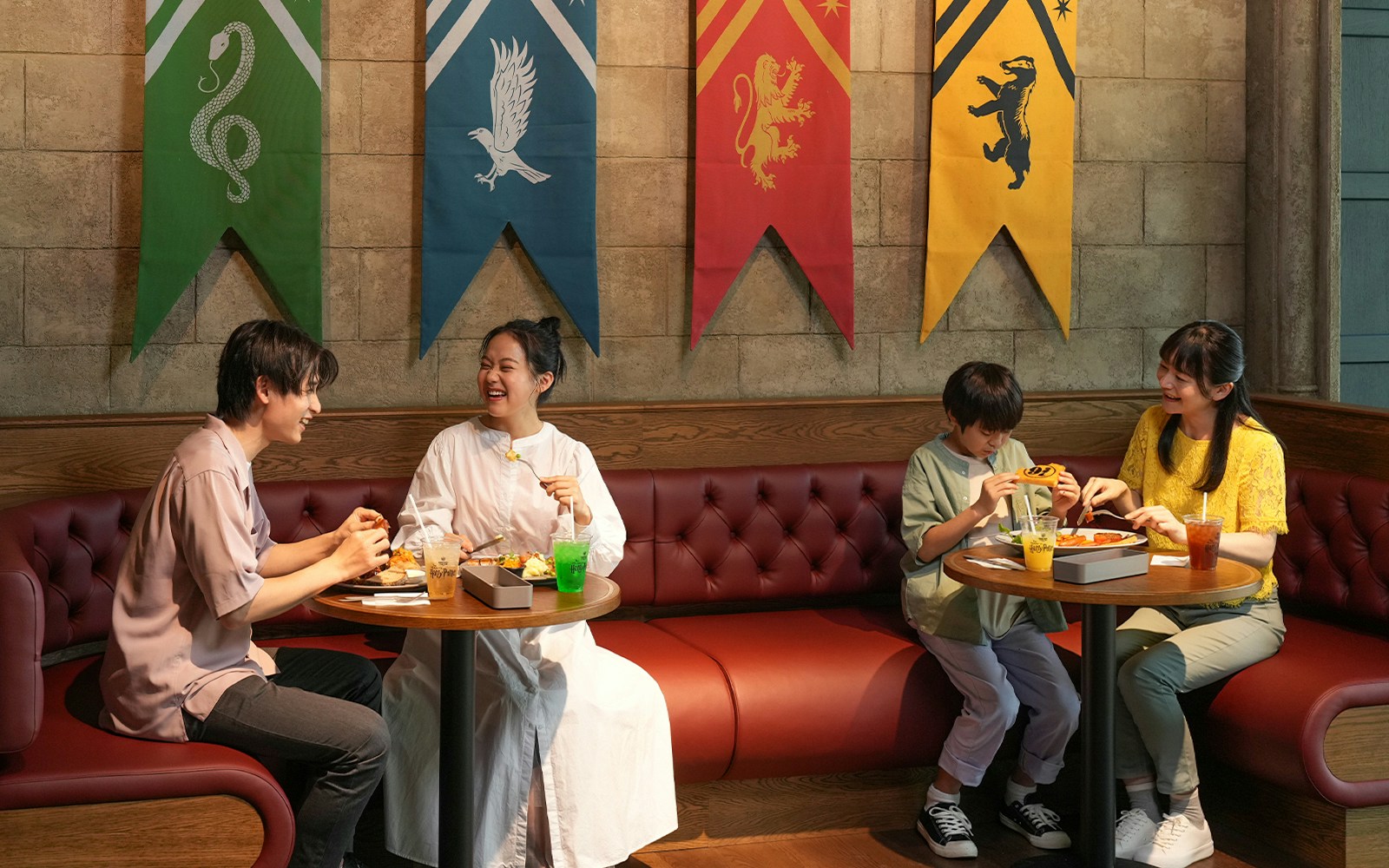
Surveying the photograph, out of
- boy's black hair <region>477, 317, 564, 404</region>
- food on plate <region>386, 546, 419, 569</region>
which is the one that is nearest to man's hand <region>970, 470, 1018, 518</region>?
boy's black hair <region>477, 317, 564, 404</region>

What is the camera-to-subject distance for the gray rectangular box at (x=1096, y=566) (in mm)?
2717

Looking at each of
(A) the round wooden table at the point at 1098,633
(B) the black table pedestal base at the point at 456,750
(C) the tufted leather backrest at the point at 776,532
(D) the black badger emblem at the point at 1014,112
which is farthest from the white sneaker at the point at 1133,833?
(D) the black badger emblem at the point at 1014,112

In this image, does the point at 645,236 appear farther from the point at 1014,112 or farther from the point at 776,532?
the point at 1014,112

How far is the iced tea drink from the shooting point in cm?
285

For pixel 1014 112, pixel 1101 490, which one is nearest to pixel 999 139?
pixel 1014 112

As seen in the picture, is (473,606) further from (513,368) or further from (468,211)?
(468,211)

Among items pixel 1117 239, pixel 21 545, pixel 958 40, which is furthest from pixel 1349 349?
pixel 21 545

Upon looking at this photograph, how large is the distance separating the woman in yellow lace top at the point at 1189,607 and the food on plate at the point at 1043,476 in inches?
5.3

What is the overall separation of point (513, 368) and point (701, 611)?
3.76ft

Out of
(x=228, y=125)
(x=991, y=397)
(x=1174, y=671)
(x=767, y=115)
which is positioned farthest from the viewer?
(x=767, y=115)

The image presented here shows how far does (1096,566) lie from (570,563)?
3.66 ft

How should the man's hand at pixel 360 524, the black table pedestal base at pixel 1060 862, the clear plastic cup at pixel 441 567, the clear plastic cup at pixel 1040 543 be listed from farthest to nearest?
the black table pedestal base at pixel 1060 862 < the clear plastic cup at pixel 1040 543 < the man's hand at pixel 360 524 < the clear plastic cup at pixel 441 567

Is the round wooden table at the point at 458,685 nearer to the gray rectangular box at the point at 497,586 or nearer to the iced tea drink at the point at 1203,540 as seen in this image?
the gray rectangular box at the point at 497,586

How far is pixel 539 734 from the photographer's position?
2.87 m
